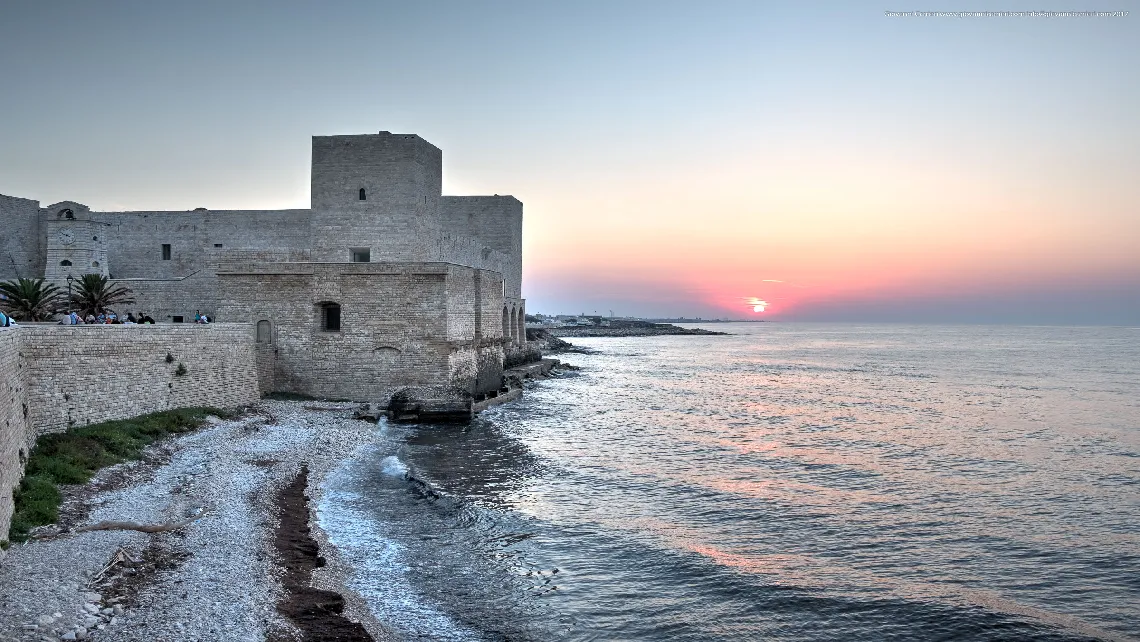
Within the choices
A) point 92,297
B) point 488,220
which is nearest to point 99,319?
point 92,297

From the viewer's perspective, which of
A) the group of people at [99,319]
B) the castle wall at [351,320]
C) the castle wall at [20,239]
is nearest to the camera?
the group of people at [99,319]

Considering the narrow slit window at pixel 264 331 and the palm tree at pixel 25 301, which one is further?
the narrow slit window at pixel 264 331

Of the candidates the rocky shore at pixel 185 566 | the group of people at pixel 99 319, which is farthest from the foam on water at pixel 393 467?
the group of people at pixel 99 319

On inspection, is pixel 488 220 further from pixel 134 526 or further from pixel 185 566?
pixel 185 566

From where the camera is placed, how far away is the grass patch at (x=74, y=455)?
27.6ft

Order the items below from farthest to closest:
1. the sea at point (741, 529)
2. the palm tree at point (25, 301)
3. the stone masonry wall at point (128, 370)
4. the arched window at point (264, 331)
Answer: the arched window at point (264, 331) → the palm tree at point (25, 301) → the stone masonry wall at point (128, 370) → the sea at point (741, 529)

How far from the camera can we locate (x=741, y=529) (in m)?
11.2

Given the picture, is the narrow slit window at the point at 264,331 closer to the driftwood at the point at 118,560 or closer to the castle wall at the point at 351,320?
the castle wall at the point at 351,320

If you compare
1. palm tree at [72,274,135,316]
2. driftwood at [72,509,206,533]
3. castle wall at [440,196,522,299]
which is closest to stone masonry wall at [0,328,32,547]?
driftwood at [72,509,206,533]

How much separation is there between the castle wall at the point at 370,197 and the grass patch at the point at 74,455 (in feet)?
30.3

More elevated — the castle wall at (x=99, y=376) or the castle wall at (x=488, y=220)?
the castle wall at (x=488, y=220)

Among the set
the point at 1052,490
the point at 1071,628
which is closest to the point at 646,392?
the point at 1052,490

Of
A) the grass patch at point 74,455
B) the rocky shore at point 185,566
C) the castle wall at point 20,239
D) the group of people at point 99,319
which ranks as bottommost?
the rocky shore at point 185,566

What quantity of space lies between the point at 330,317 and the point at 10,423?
41.4 ft
